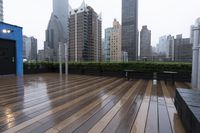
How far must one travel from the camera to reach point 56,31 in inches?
818

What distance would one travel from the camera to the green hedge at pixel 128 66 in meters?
6.74

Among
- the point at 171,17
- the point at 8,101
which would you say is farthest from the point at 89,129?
the point at 171,17

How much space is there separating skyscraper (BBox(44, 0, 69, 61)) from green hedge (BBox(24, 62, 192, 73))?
54.9 inches

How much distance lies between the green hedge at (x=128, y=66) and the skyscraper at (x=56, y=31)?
1.39m

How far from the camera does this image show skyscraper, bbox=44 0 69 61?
1246 centimetres

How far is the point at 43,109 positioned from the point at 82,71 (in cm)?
661

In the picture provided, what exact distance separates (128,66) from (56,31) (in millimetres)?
15848

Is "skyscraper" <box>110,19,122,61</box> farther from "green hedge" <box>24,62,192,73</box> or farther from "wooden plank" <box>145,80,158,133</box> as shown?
"wooden plank" <box>145,80,158,133</box>

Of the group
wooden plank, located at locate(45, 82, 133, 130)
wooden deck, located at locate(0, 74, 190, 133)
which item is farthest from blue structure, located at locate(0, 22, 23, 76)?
wooden plank, located at locate(45, 82, 133, 130)

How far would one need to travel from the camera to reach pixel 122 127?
6.50 ft

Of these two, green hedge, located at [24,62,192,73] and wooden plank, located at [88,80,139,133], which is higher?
green hedge, located at [24,62,192,73]

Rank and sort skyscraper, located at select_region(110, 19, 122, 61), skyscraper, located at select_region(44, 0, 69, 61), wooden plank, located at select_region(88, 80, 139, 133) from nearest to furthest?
wooden plank, located at select_region(88, 80, 139, 133)
skyscraper, located at select_region(44, 0, 69, 61)
skyscraper, located at select_region(110, 19, 122, 61)

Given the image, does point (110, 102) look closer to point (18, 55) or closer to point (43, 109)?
point (43, 109)

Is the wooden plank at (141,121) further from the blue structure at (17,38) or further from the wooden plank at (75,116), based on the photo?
the blue structure at (17,38)
